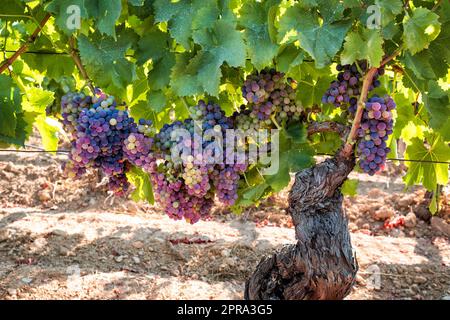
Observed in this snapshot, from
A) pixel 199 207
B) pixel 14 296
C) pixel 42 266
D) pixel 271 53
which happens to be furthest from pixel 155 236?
pixel 271 53

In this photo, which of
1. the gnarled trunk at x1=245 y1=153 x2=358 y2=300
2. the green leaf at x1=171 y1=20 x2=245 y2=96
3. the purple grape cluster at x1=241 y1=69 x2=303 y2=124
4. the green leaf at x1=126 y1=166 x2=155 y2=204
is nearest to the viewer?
the green leaf at x1=171 y1=20 x2=245 y2=96

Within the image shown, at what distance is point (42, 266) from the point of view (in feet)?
14.6

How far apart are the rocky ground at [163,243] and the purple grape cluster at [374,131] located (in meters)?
1.76

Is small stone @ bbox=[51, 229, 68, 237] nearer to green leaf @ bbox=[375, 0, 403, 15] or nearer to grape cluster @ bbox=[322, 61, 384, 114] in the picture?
grape cluster @ bbox=[322, 61, 384, 114]

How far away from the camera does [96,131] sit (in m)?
2.64

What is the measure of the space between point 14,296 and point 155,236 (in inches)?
53.6

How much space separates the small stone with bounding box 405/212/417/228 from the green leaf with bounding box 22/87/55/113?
11.5 feet

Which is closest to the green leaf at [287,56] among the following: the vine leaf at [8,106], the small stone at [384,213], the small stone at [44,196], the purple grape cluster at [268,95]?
the purple grape cluster at [268,95]

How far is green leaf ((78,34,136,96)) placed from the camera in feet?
8.83

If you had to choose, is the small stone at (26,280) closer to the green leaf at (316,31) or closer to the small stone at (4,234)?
the small stone at (4,234)

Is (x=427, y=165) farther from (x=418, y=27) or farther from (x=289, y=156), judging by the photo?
(x=418, y=27)

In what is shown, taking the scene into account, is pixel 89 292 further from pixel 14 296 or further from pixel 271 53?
pixel 271 53

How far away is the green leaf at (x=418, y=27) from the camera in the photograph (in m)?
2.13

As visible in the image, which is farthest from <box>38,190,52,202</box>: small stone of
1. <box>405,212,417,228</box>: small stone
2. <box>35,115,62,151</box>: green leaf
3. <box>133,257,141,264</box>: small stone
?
<box>405,212,417,228</box>: small stone
